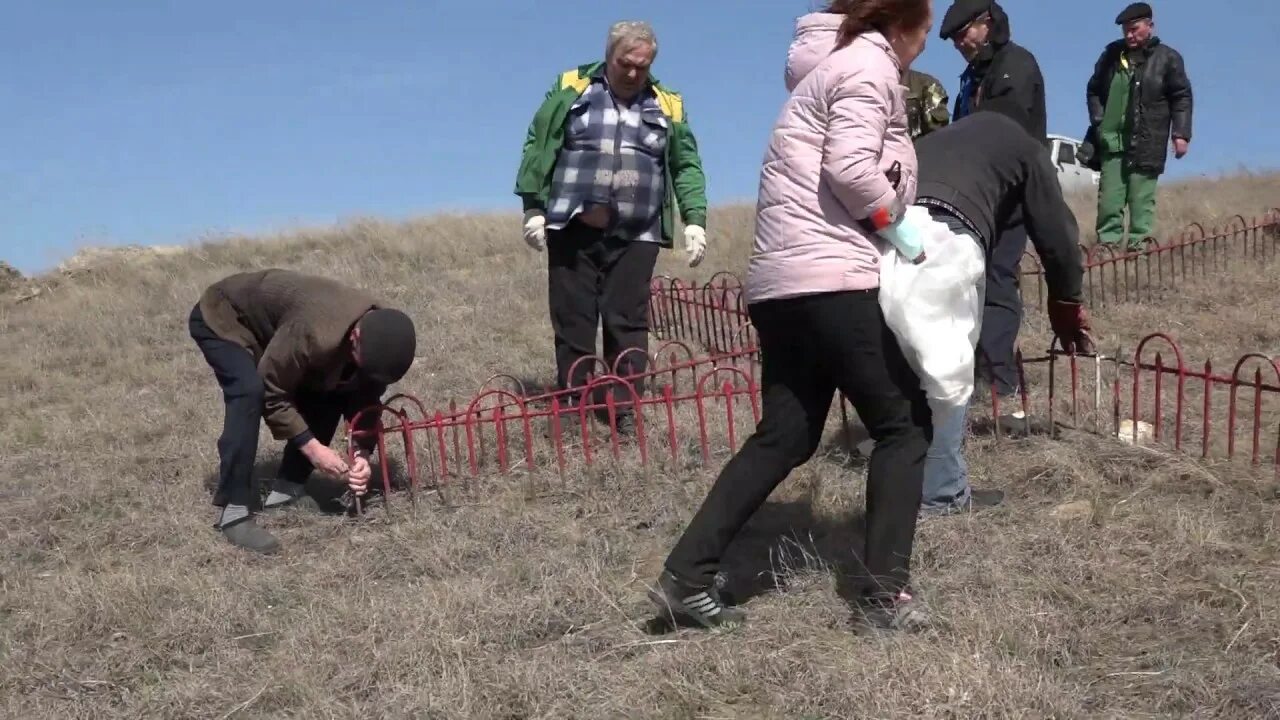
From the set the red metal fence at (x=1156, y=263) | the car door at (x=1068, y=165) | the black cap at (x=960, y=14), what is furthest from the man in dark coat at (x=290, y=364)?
the car door at (x=1068, y=165)

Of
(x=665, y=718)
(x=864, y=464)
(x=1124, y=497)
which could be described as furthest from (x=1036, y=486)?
(x=665, y=718)

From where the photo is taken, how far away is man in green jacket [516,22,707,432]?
479 centimetres

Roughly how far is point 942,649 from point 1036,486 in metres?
1.45

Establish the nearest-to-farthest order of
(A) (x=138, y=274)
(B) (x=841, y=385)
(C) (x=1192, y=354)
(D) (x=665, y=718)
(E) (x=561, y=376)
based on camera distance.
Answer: (D) (x=665, y=718)
(B) (x=841, y=385)
(E) (x=561, y=376)
(C) (x=1192, y=354)
(A) (x=138, y=274)

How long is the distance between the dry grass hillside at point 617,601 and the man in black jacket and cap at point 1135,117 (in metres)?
4.82

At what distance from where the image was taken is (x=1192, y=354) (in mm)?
6258

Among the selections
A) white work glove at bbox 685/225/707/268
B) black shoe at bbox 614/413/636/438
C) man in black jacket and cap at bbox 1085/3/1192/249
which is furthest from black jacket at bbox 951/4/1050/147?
man in black jacket and cap at bbox 1085/3/1192/249

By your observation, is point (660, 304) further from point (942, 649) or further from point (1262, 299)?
point (942, 649)

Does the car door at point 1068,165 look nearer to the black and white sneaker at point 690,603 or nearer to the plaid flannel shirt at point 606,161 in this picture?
the plaid flannel shirt at point 606,161

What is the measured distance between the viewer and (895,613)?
2.69 m

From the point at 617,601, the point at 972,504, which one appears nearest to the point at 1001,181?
the point at 972,504

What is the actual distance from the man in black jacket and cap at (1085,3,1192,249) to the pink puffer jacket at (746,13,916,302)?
246 inches

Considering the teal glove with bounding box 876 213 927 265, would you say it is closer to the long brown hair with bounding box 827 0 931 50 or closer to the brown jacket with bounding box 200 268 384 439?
the long brown hair with bounding box 827 0 931 50

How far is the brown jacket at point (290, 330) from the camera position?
3697 millimetres
